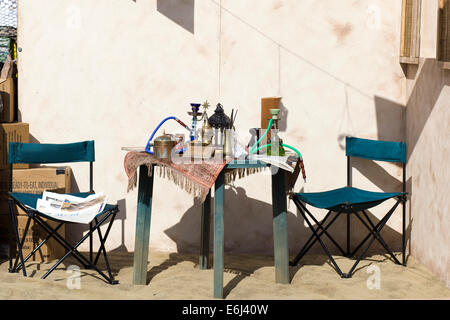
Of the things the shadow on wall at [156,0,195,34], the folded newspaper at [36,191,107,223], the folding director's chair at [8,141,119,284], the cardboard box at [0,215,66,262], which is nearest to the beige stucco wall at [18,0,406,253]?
the shadow on wall at [156,0,195,34]

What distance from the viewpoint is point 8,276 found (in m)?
4.03

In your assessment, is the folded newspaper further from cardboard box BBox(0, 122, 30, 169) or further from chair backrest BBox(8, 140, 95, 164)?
cardboard box BBox(0, 122, 30, 169)

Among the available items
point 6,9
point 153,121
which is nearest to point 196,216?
point 153,121

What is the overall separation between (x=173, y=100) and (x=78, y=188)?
38.0 inches

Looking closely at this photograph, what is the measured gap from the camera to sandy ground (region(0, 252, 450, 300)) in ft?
12.1

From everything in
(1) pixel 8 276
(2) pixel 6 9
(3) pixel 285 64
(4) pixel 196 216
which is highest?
(2) pixel 6 9

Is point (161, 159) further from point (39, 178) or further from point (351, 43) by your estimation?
point (351, 43)

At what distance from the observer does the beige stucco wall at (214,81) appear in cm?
458

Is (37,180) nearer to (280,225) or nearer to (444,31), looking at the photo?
(280,225)

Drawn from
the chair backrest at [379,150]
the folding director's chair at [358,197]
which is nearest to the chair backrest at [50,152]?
the folding director's chair at [358,197]

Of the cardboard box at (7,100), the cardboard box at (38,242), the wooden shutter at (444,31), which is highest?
the wooden shutter at (444,31)

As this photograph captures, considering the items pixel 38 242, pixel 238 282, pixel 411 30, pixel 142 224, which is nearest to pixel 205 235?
pixel 238 282

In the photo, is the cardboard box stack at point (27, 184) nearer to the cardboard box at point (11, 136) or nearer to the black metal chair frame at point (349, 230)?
the cardboard box at point (11, 136)

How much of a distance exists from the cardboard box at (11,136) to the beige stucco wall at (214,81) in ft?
0.58
